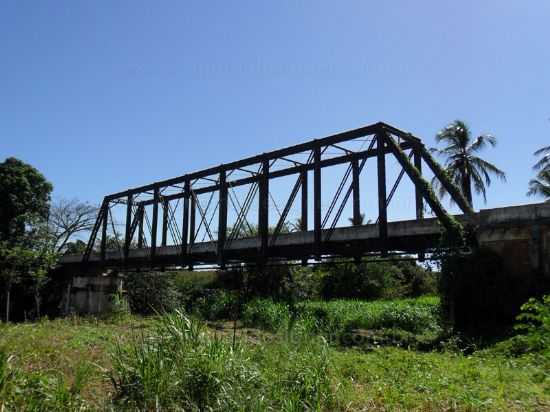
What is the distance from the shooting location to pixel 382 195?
18.2m

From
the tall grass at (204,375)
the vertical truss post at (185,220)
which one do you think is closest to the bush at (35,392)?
the tall grass at (204,375)

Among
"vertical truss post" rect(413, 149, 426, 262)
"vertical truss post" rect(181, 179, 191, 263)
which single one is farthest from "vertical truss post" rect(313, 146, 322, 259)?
"vertical truss post" rect(181, 179, 191, 263)

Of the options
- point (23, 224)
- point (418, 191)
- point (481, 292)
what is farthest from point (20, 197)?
point (481, 292)

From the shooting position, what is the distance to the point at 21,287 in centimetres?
3130

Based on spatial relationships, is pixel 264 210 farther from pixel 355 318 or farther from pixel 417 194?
pixel 417 194

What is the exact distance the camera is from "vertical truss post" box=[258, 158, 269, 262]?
2195 cm

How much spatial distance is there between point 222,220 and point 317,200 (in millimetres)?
6163

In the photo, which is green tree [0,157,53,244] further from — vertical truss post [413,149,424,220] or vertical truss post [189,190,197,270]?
vertical truss post [413,149,424,220]

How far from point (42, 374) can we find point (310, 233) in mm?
14719

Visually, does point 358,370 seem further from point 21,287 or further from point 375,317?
point 21,287

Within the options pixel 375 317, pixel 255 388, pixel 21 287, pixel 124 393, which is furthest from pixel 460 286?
pixel 21 287

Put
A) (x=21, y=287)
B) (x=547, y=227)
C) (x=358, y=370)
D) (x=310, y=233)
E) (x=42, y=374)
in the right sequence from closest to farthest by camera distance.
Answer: (x=42, y=374) → (x=358, y=370) → (x=547, y=227) → (x=310, y=233) → (x=21, y=287)

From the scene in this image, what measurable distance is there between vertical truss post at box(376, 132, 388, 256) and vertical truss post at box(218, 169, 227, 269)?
872 centimetres

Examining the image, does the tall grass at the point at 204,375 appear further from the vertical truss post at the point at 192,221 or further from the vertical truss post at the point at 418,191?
the vertical truss post at the point at 192,221
